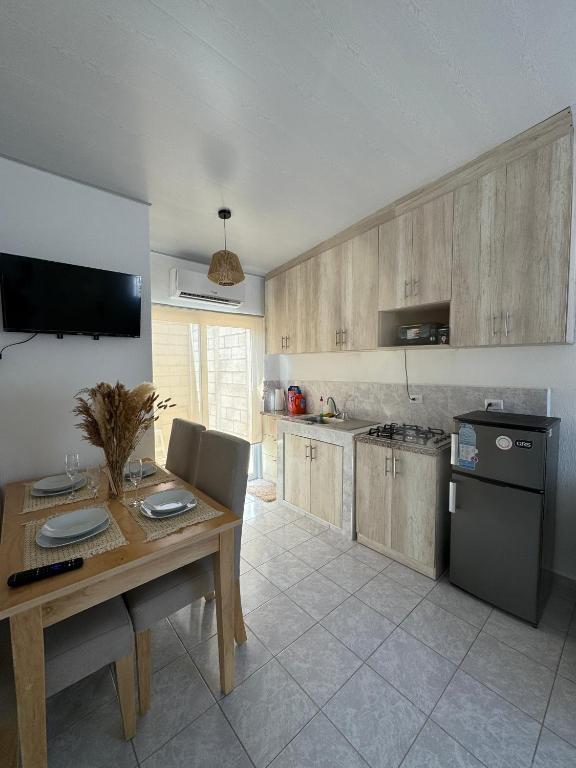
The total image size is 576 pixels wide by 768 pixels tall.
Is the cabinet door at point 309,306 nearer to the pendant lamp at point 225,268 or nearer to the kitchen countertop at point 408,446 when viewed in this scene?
the pendant lamp at point 225,268

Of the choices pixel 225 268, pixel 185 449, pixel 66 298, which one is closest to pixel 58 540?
pixel 185 449

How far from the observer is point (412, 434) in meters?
2.33

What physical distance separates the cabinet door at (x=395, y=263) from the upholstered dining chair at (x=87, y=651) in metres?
2.34

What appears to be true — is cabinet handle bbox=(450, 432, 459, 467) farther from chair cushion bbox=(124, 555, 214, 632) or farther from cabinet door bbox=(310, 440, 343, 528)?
chair cushion bbox=(124, 555, 214, 632)

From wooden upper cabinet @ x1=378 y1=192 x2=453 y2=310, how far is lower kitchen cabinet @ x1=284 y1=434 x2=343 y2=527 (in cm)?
126

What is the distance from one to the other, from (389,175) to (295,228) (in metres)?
0.90

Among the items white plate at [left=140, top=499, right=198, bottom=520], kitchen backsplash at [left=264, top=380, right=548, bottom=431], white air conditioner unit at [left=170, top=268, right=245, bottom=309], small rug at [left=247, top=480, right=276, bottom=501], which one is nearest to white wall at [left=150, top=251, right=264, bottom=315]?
white air conditioner unit at [left=170, top=268, right=245, bottom=309]

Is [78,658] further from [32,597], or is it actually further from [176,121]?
[176,121]

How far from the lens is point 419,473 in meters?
2.03

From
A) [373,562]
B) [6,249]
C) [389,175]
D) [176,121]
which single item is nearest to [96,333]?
[6,249]

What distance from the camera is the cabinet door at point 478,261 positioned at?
1797mm

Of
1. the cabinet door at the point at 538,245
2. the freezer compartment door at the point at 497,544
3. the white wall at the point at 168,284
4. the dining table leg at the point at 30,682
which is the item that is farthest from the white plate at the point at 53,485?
the cabinet door at the point at 538,245

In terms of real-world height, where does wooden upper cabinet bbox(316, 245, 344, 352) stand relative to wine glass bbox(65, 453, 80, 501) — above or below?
above

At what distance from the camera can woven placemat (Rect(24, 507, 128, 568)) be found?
1.02m
